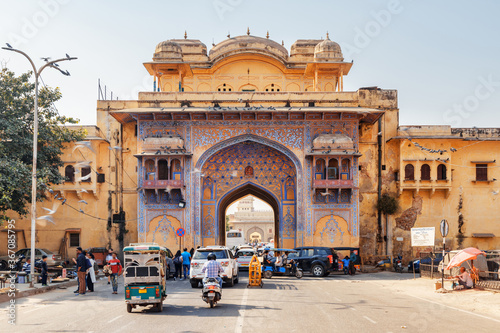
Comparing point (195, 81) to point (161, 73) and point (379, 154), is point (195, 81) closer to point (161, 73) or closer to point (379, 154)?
point (161, 73)

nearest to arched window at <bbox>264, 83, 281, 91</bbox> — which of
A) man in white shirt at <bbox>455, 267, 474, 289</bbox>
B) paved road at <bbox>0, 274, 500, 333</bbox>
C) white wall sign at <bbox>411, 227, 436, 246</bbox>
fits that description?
white wall sign at <bbox>411, 227, 436, 246</bbox>

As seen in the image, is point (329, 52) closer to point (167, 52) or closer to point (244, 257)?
point (167, 52)

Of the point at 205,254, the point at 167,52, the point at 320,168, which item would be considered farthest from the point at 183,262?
the point at 167,52

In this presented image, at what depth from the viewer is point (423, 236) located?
22.5 m

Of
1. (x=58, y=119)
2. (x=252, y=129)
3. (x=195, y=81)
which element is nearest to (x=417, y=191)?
(x=252, y=129)

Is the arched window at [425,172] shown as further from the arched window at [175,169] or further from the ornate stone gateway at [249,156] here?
the arched window at [175,169]

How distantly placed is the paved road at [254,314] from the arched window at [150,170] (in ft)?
42.8

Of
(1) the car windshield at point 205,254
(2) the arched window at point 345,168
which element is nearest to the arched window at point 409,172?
(2) the arched window at point 345,168

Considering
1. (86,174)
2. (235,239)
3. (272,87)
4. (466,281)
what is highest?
(272,87)

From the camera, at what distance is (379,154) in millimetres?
32156

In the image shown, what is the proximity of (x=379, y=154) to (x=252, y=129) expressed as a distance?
7.64 m

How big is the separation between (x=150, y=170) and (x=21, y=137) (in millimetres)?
7775

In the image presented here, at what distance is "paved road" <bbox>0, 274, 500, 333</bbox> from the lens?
401 inches

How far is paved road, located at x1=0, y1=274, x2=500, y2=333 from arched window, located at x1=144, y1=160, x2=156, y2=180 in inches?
514
